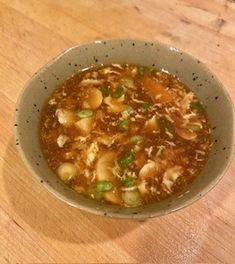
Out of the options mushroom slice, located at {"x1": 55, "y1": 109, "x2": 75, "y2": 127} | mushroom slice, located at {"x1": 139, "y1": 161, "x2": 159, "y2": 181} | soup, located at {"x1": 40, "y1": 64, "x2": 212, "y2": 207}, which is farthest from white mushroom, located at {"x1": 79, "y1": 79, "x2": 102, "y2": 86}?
mushroom slice, located at {"x1": 139, "y1": 161, "x2": 159, "y2": 181}

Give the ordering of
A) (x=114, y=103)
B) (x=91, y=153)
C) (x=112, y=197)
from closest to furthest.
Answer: (x=112, y=197), (x=91, y=153), (x=114, y=103)

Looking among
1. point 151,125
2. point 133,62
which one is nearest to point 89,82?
point 133,62

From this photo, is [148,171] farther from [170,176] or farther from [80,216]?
[80,216]

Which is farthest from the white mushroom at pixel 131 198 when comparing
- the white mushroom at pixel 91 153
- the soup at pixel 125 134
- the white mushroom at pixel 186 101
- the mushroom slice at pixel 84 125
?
the white mushroom at pixel 186 101

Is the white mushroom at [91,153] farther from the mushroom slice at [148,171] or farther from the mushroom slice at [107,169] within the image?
the mushroom slice at [148,171]

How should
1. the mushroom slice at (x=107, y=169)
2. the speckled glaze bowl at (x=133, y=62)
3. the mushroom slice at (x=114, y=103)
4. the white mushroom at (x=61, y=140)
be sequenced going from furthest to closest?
the mushroom slice at (x=114, y=103), the white mushroom at (x=61, y=140), the mushroom slice at (x=107, y=169), the speckled glaze bowl at (x=133, y=62)

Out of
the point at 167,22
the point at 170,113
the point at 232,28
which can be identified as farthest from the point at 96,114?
the point at 232,28

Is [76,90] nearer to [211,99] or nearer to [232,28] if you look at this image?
[211,99]
